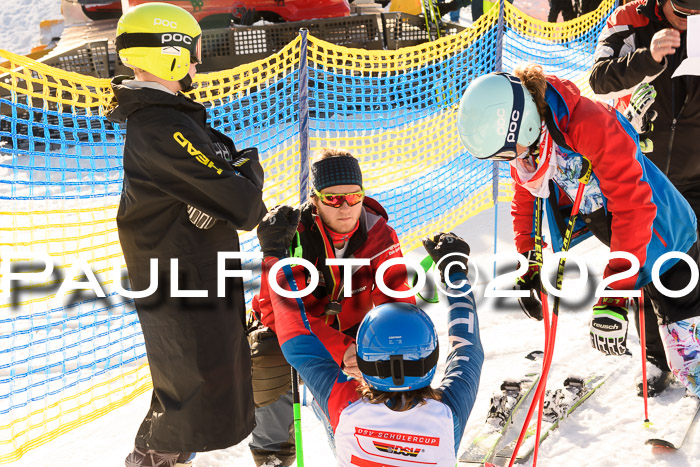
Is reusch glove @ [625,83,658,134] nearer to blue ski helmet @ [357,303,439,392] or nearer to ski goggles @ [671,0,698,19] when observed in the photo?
ski goggles @ [671,0,698,19]

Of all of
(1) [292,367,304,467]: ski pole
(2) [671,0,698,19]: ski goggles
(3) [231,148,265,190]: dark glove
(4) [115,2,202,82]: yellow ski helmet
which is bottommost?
(1) [292,367,304,467]: ski pole

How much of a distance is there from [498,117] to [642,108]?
1794 millimetres

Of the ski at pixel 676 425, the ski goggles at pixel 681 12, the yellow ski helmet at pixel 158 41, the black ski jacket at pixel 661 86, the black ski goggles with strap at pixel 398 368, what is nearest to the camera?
the black ski goggles with strap at pixel 398 368

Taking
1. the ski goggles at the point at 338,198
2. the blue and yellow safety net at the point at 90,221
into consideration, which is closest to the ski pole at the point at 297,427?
the ski goggles at the point at 338,198

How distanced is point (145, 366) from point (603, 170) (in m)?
2.95

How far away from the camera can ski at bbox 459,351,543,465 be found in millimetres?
3504

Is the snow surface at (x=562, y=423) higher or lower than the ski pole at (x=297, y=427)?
lower

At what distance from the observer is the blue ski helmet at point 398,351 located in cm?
201

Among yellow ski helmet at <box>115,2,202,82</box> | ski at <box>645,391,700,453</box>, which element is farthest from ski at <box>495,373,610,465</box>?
yellow ski helmet at <box>115,2,202,82</box>

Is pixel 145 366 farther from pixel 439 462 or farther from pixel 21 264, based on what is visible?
pixel 439 462

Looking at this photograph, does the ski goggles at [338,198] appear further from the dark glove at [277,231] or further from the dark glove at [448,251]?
the dark glove at [448,251]

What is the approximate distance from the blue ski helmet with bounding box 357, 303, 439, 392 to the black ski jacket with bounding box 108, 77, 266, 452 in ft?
2.34

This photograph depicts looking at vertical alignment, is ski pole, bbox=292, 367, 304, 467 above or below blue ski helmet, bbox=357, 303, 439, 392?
below

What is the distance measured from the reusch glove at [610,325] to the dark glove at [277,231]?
4.71 ft
